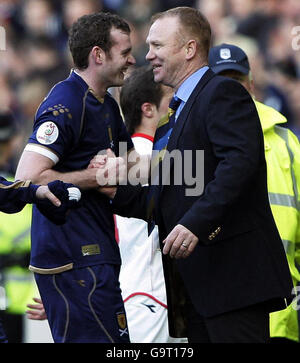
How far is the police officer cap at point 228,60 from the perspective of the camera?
5.22 meters

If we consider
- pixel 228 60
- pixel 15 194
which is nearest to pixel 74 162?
pixel 15 194

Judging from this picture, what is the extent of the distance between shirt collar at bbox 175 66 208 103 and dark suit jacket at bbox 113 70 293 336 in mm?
109

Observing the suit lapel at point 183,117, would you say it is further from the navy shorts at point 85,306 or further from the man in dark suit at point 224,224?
the navy shorts at point 85,306

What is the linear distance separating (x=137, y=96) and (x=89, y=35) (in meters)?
0.94

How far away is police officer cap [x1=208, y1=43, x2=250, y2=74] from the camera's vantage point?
5.22 metres

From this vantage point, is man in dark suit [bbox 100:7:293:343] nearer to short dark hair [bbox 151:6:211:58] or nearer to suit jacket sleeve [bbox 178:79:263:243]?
suit jacket sleeve [bbox 178:79:263:243]

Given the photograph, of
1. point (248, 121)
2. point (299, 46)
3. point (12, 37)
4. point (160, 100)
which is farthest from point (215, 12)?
point (248, 121)

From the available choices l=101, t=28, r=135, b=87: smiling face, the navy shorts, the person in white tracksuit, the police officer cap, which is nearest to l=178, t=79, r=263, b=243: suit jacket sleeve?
the navy shorts

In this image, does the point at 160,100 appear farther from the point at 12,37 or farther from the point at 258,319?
the point at 12,37

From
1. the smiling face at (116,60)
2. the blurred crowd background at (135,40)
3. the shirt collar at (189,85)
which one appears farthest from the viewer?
the blurred crowd background at (135,40)

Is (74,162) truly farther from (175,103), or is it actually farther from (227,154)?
(227,154)

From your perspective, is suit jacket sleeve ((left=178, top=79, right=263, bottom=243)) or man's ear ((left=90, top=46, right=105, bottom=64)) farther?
man's ear ((left=90, top=46, right=105, bottom=64))

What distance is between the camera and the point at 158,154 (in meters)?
4.29

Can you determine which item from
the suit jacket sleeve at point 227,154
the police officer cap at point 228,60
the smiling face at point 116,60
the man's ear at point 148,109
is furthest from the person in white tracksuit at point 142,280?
the suit jacket sleeve at point 227,154
